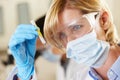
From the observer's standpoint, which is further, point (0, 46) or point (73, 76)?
point (0, 46)

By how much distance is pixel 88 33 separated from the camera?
1.08 meters

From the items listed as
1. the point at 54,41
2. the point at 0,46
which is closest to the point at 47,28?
the point at 54,41

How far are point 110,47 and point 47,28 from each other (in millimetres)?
292

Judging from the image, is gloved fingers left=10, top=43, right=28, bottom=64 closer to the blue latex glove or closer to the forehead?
the blue latex glove

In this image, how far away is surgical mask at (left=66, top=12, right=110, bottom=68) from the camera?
1.05 metres

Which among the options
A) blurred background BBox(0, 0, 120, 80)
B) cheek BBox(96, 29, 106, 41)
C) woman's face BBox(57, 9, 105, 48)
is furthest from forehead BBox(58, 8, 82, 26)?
blurred background BBox(0, 0, 120, 80)

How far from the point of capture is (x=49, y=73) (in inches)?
77.0

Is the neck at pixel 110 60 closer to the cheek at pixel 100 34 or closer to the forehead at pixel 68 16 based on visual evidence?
the cheek at pixel 100 34

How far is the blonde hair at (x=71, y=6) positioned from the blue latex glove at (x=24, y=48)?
0.07m

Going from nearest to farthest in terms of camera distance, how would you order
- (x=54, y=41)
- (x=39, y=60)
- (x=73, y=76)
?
1. (x=54, y=41)
2. (x=73, y=76)
3. (x=39, y=60)

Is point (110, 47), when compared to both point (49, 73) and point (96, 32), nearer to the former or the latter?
point (96, 32)

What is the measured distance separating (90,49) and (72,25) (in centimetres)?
13

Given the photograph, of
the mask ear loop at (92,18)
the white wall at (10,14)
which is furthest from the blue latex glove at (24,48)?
the white wall at (10,14)

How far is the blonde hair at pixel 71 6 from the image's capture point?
43.1 inches
